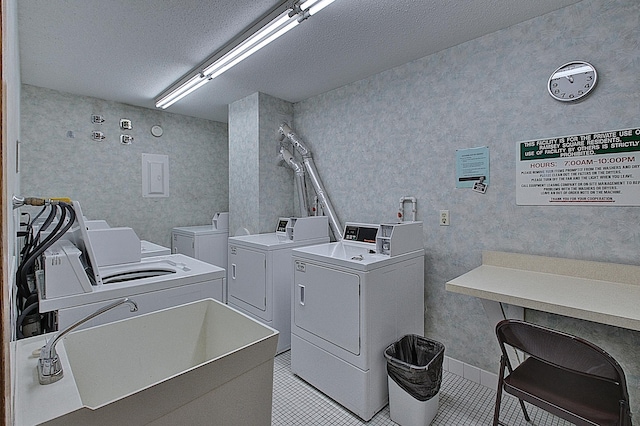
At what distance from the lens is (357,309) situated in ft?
6.89

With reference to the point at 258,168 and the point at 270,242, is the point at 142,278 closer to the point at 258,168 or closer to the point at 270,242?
the point at 270,242

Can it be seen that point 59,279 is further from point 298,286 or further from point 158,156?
point 158,156

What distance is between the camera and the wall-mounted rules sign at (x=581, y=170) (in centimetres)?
193

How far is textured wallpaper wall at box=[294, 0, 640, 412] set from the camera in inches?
77.5

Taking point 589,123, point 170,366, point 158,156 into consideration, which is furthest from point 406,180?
point 158,156

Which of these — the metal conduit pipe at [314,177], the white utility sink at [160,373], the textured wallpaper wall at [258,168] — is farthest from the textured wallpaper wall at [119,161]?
the white utility sink at [160,373]

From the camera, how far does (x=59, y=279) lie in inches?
61.4

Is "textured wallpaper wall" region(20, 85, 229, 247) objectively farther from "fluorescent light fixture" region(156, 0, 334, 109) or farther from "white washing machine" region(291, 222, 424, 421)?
"white washing machine" region(291, 222, 424, 421)

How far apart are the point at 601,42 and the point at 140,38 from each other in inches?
126

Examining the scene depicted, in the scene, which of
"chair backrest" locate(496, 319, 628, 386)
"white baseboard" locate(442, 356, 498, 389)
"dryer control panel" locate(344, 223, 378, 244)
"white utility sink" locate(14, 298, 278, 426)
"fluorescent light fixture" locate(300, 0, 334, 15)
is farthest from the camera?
"dryer control panel" locate(344, 223, 378, 244)

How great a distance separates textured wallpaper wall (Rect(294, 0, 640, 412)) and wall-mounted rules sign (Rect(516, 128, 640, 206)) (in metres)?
0.05

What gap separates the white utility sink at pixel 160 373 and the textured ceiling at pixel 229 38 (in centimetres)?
199

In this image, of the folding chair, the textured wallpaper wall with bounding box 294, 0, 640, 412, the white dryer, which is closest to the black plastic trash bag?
the folding chair

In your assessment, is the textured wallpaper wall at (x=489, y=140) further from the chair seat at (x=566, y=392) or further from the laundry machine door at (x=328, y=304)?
the laundry machine door at (x=328, y=304)
